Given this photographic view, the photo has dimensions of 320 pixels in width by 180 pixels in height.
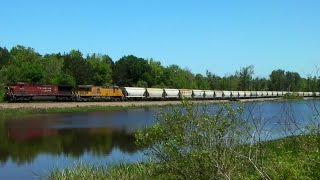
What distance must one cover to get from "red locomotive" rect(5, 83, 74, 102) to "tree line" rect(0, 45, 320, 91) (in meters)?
6.62

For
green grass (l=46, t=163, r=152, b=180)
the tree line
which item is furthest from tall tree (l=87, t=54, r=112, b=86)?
green grass (l=46, t=163, r=152, b=180)

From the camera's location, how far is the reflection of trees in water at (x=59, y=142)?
30.5m

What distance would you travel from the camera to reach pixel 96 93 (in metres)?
94.1

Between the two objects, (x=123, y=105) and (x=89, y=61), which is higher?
(x=89, y=61)

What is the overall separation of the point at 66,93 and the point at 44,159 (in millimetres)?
61191

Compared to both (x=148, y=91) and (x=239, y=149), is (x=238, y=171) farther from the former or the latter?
(x=148, y=91)

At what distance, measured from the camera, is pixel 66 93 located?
88000 mm

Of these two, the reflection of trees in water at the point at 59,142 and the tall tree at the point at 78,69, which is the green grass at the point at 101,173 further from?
the tall tree at the point at 78,69

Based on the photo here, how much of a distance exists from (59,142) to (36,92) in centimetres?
4725

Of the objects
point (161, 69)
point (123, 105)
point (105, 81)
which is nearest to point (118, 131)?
point (123, 105)

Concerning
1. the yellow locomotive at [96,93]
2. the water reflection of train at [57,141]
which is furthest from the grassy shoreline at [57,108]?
the water reflection of train at [57,141]

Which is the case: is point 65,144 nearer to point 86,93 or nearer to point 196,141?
point 196,141

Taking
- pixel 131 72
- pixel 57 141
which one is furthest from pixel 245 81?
pixel 57 141

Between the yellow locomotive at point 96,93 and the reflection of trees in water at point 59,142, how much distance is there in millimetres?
42279
